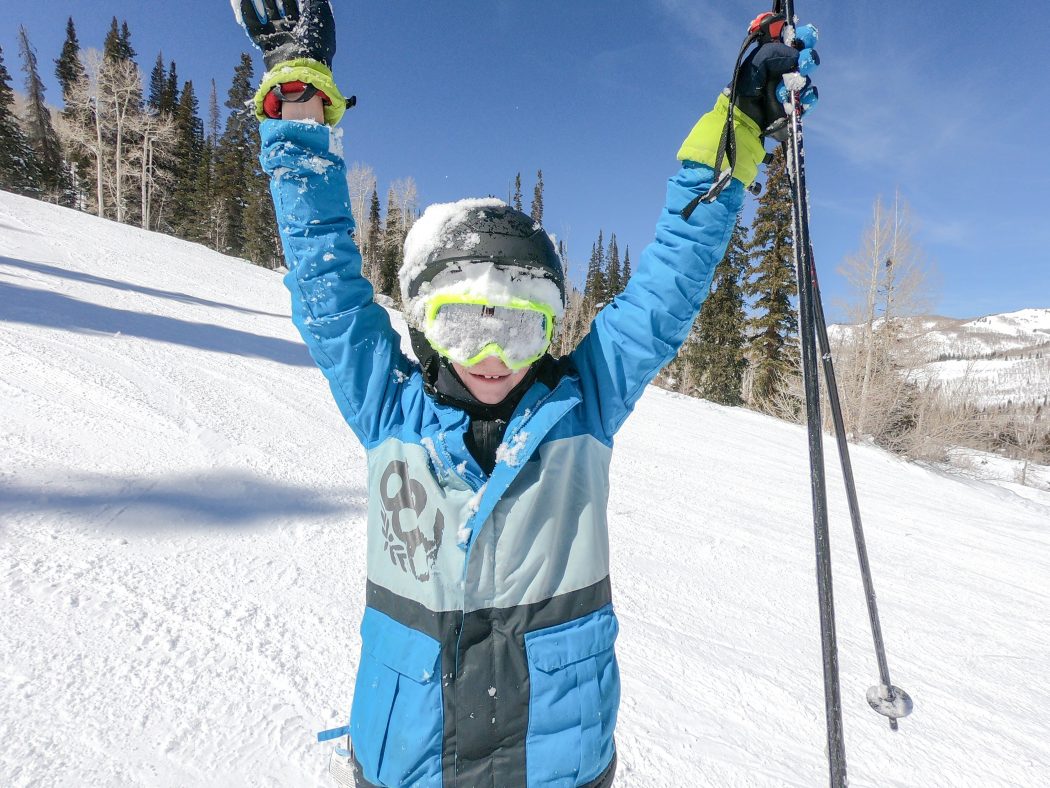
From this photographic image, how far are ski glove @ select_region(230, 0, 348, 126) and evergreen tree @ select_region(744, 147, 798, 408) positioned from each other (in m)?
20.9

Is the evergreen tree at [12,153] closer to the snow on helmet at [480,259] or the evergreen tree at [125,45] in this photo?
the evergreen tree at [125,45]

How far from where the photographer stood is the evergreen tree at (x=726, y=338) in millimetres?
24547

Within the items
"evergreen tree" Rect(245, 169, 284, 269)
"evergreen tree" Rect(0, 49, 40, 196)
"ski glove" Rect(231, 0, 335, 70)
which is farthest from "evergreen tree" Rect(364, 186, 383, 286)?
"ski glove" Rect(231, 0, 335, 70)

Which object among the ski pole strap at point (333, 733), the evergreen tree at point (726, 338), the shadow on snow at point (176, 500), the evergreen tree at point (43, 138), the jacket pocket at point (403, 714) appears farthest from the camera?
the evergreen tree at point (43, 138)

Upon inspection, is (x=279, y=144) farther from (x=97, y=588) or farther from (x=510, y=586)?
(x=97, y=588)

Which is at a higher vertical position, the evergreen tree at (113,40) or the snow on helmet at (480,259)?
the evergreen tree at (113,40)

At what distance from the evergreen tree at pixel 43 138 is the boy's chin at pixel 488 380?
43906 millimetres

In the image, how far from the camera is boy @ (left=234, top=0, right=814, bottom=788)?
1.15 metres

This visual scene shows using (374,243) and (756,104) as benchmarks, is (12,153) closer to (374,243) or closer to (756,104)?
(374,243)

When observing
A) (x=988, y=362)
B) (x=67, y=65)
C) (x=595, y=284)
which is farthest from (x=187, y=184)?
(x=988, y=362)

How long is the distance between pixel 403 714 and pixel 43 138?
47948 millimetres

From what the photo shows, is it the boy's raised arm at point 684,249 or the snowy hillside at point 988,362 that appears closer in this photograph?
the boy's raised arm at point 684,249

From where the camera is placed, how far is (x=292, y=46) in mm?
1262

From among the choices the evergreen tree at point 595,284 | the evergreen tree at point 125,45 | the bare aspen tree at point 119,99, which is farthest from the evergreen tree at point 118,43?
the evergreen tree at point 595,284
